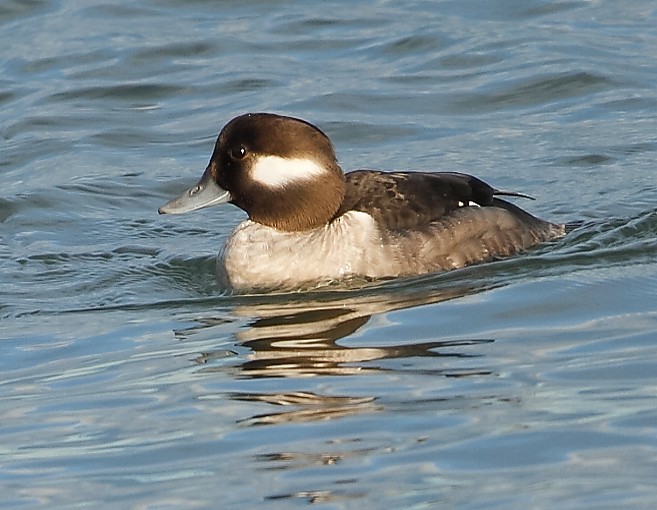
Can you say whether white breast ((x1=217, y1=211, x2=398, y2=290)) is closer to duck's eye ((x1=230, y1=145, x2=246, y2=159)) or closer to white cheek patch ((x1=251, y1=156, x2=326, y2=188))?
white cheek patch ((x1=251, y1=156, x2=326, y2=188))

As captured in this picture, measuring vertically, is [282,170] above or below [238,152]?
below

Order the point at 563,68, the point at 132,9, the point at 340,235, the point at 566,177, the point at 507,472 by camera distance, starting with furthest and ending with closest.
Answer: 1. the point at 132,9
2. the point at 563,68
3. the point at 566,177
4. the point at 340,235
5. the point at 507,472

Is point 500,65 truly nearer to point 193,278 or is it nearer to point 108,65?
point 108,65

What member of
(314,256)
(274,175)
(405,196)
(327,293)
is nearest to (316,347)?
(327,293)

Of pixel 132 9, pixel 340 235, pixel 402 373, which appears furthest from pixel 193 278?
pixel 132 9

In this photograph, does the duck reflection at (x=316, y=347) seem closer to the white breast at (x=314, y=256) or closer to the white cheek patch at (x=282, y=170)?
the white breast at (x=314, y=256)

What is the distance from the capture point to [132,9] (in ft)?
65.7

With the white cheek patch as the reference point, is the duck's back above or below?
below

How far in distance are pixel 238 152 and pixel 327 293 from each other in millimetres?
1007

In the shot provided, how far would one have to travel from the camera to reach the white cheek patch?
10.2 m

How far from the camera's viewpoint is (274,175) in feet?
33.7

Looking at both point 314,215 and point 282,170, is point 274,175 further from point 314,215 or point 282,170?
point 314,215

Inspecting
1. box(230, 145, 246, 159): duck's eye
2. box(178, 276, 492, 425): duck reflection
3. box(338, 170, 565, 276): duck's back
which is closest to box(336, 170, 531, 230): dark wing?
box(338, 170, 565, 276): duck's back

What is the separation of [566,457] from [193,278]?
5177 millimetres
